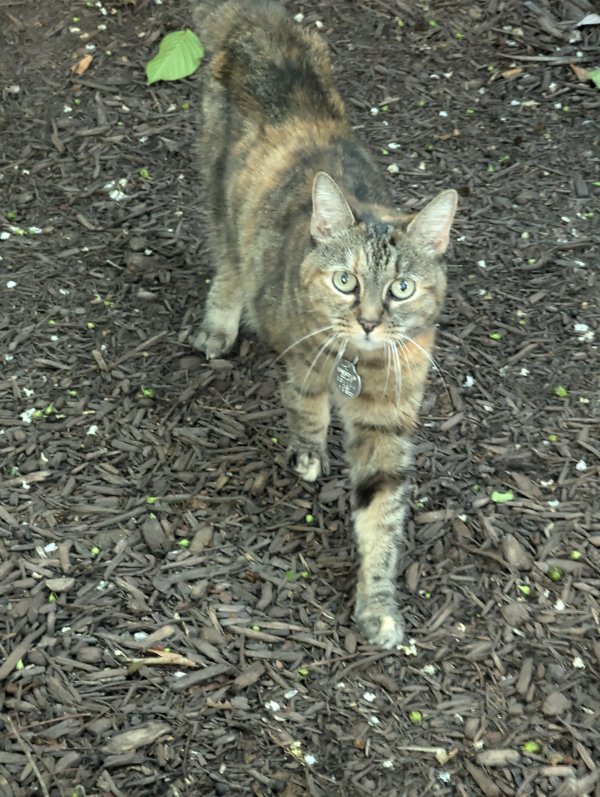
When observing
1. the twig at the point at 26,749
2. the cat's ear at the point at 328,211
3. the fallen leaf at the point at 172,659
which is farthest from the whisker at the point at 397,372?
the twig at the point at 26,749

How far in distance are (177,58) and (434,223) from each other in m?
2.80

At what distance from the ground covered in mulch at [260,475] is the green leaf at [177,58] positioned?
458 millimetres

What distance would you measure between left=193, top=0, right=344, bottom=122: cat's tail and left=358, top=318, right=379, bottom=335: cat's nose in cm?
147

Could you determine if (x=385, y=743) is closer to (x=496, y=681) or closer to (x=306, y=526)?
(x=496, y=681)

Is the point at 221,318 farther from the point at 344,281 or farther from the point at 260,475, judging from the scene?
the point at 344,281

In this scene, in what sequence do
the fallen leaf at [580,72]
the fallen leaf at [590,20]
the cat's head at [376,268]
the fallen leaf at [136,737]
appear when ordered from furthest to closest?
the fallen leaf at [590,20]
the fallen leaf at [580,72]
the cat's head at [376,268]
the fallen leaf at [136,737]

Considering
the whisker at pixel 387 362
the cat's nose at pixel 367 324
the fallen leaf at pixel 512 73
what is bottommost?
the fallen leaf at pixel 512 73

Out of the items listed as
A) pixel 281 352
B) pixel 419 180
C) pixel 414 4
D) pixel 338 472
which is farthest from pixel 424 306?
pixel 414 4

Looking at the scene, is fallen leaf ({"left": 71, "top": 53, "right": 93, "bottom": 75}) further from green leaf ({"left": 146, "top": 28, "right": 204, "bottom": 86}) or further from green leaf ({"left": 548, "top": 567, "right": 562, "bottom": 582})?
green leaf ({"left": 548, "top": 567, "right": 562, "bottom": 582})

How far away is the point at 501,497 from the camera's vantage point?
14.5 feet

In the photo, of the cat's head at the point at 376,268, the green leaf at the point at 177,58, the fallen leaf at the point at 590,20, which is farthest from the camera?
the fallen leaf at the point at 590,20

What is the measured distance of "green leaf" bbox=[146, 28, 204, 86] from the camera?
228 inches

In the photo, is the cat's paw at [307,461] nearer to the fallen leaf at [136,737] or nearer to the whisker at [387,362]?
the whisker at [387,362]

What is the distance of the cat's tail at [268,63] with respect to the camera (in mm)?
4621
